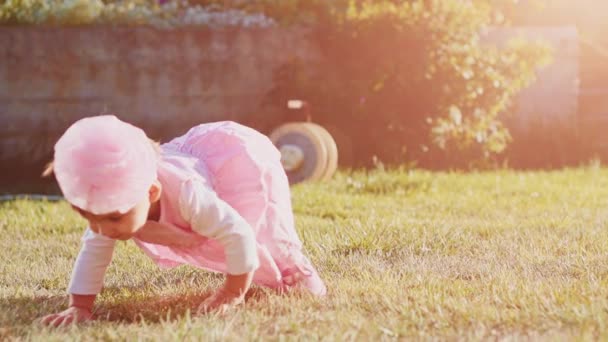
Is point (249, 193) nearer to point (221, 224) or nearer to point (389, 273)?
point (221, 224)

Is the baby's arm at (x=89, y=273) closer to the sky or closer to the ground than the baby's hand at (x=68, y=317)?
closer to the sky

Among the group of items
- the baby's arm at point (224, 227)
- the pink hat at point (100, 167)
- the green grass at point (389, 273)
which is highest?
the pink hat at point (100, 167)

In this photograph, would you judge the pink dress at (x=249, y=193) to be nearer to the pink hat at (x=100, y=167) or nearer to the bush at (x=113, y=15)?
the pink hat at (x=100, y=167)

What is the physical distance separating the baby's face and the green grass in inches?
10.4

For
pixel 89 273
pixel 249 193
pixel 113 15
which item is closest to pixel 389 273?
pixel 249 193

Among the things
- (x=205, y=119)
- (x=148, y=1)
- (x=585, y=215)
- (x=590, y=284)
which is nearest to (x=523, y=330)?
(x=590, y=284)

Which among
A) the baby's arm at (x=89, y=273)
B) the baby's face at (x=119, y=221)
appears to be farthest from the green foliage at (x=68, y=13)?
the baby's face at (x=119, y=221)

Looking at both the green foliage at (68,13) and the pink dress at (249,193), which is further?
the green foliage at (68,13)

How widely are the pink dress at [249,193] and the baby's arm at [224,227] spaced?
21 centimetres

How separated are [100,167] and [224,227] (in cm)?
48

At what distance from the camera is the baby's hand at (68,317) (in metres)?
3.18

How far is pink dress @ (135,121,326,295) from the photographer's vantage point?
3.47 meters

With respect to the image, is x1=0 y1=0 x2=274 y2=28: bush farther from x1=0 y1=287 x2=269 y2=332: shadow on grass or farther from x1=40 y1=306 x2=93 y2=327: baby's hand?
x1=40 y1=306 x2=93 y2=327: baby's hand

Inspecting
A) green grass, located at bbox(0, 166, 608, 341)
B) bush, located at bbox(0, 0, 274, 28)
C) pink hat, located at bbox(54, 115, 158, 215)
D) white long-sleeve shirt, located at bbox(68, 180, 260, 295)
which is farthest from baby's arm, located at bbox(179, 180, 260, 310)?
bush, located at bbox(0, 0, 274, 28)
